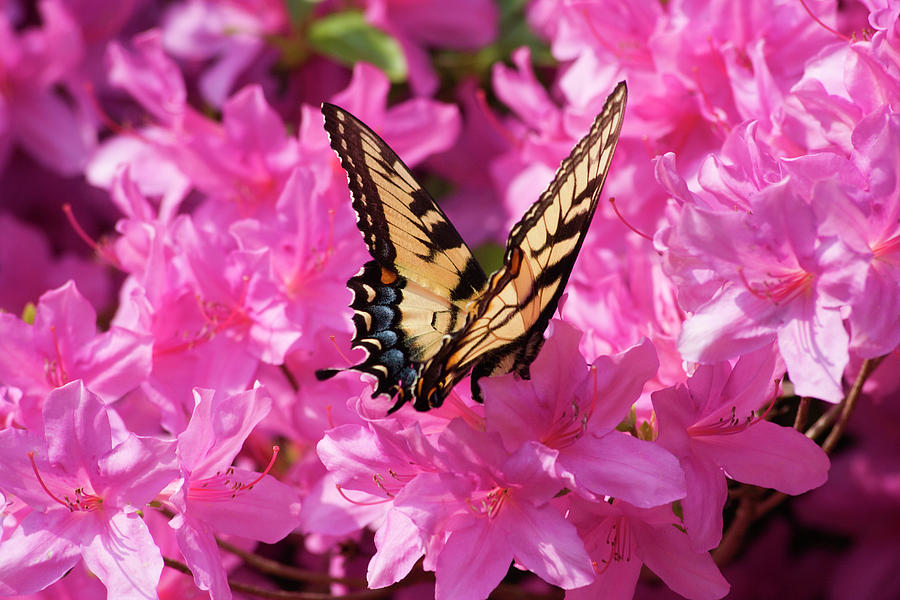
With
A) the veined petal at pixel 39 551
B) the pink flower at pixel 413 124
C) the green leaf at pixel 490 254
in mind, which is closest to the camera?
the veined petal at pixel 39 551

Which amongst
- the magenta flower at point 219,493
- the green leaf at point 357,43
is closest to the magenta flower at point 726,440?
the magenta flower at point 219,493

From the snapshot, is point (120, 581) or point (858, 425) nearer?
point (120, 581)

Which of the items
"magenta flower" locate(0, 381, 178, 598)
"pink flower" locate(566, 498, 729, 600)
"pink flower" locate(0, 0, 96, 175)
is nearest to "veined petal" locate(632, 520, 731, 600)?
"pink flower" locate(566, 498, 729, 600)

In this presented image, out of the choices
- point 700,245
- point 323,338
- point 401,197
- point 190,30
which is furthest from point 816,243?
point 190,30

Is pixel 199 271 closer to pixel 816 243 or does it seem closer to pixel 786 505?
pixel 816 243

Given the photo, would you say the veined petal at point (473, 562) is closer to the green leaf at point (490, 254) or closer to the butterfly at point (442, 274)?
the butterfly at point (442, 274)

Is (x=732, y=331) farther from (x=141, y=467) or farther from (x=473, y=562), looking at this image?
(x=141, y=467)

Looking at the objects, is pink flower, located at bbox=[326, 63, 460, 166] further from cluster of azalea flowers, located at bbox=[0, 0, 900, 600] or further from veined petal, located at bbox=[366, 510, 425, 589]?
veined petal, located at bbox=[366, 510, 425, 589]
